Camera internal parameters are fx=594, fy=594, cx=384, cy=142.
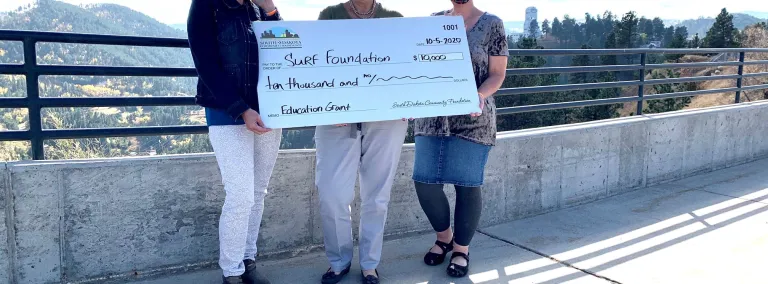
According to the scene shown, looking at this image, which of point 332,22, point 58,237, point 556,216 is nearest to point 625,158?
point 556,216

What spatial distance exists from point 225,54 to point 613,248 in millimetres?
3527

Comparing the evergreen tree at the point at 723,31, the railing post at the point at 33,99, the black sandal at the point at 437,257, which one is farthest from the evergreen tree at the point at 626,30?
the railing post at the point at 33,99

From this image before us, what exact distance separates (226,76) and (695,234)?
4359 millimetres

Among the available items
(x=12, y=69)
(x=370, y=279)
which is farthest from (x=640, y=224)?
(x=12, y=69)

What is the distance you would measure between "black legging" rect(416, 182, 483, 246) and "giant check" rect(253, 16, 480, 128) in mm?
637

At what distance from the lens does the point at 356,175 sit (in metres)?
3.87

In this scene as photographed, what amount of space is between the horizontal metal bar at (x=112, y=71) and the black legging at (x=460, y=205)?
1.86 m

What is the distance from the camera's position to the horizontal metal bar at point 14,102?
364 cm

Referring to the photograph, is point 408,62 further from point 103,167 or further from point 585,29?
point 585,29

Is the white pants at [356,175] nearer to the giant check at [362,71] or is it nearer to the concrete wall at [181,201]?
the giant check at [362,71]

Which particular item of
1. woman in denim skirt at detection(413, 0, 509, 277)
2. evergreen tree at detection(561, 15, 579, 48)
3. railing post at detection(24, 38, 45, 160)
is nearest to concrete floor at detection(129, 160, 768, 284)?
woman in denim skirt at detection(413, 0, 509, 277)

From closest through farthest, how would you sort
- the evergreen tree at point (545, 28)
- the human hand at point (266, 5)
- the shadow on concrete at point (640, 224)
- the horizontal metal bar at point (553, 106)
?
the human hand at point (266, 5) → the shadow on concrete at point (640, 224) → the horizontal metal bar at point (553, 106) → the evergreen tree at point (545, 28)

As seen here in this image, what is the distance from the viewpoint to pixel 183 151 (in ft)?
14.4

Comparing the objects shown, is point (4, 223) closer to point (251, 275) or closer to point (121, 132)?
point (121, 132)
